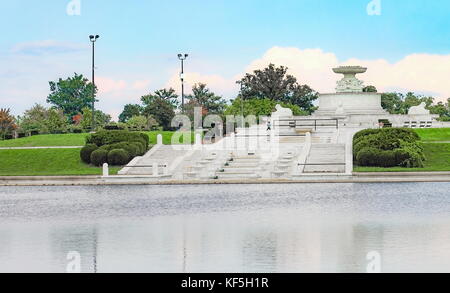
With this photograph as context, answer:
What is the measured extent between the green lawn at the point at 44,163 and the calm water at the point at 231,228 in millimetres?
8947

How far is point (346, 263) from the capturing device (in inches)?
950

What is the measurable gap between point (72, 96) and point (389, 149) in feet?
321

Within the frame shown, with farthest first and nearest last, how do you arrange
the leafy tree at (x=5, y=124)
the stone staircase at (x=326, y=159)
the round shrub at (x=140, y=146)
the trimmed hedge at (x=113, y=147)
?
the leafy tree at (x=5, y=124) < the round shrub at (x=140, y=146) < the trimmed hedge at (x=113, y=147) < the stone staircase at (x=326, y=159)

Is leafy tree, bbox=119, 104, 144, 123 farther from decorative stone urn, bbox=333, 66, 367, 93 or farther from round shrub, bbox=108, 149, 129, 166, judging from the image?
round shrub, bbox=108, 149, 129, 166

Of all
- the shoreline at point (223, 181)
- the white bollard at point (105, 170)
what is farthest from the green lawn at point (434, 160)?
the white bollard at point (105, 170)

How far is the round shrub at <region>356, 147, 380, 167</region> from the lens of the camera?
55031 millimetres

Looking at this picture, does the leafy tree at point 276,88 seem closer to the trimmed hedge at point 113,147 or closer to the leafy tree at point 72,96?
the leafy tree at point 72,96

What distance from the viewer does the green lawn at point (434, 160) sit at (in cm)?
5303

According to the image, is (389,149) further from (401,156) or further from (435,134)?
(435,134)

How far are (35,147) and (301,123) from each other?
23067mm

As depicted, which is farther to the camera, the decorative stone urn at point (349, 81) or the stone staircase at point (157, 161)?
the decorative stone urn at point (349, 81)

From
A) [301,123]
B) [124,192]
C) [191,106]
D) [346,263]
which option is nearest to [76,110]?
[191,106]

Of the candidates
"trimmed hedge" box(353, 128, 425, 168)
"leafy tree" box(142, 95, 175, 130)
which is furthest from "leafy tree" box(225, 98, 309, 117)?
"trimmed hedge" box(353, 128, 425, 168)
